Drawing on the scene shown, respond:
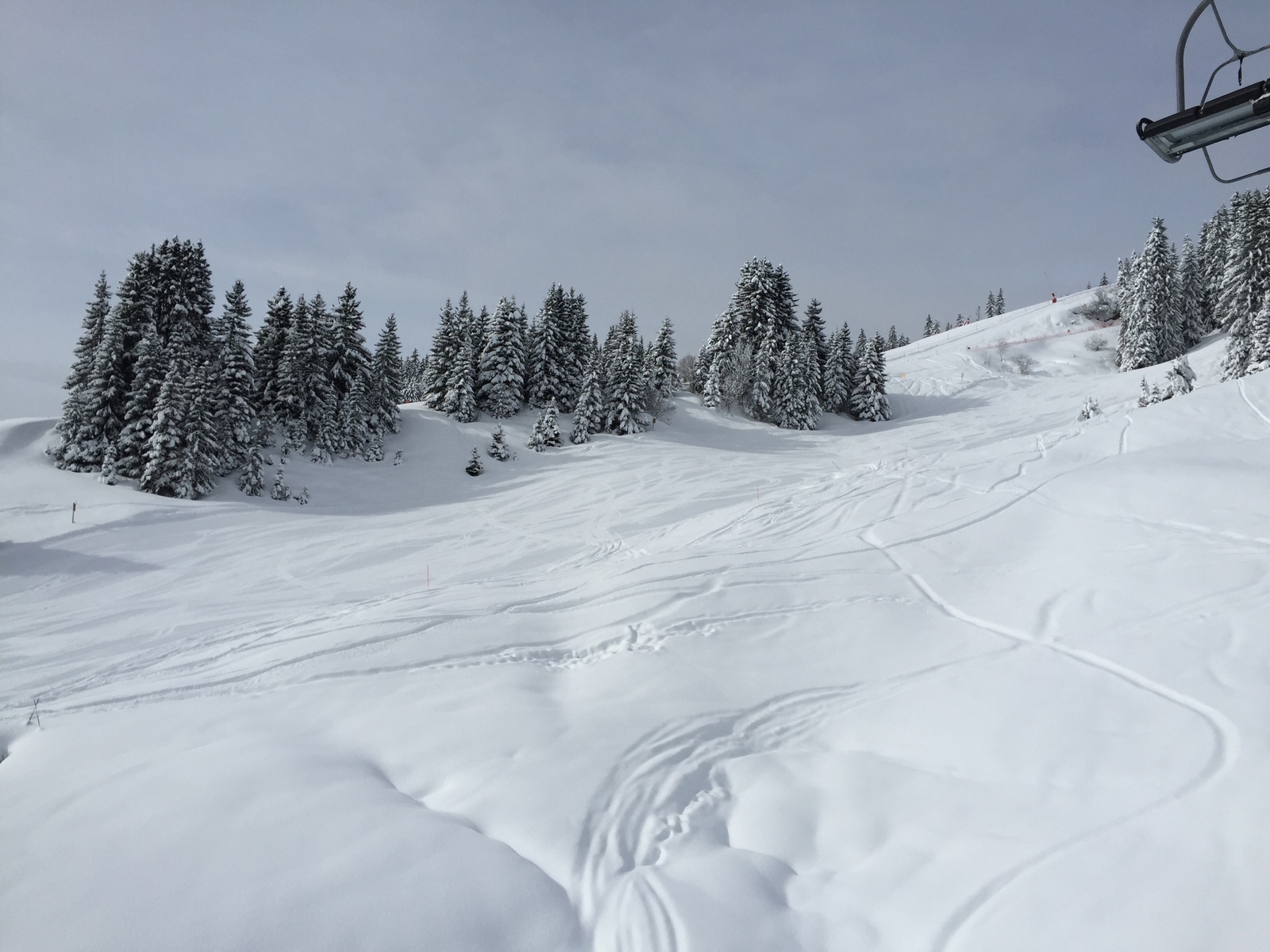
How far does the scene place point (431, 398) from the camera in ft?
161

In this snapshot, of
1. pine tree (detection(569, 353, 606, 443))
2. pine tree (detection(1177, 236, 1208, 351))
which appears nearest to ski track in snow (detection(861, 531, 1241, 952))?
pine tree (detection(569, 353, 606, 443))

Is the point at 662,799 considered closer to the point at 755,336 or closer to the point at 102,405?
the point at 102,405

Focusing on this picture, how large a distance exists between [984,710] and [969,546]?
6.81m

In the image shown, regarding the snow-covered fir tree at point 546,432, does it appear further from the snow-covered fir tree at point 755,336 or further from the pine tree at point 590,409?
the snow-covered fir tree at point 755,336

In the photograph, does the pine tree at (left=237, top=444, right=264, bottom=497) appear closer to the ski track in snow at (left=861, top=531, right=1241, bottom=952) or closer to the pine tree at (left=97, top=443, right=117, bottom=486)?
the pine tree at (left=97, top=443, right=117, bottom=486)

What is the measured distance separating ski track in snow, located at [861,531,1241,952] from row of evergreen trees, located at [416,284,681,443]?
35244mm

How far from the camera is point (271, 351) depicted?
41438 millimetres

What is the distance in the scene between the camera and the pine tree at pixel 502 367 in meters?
45.9

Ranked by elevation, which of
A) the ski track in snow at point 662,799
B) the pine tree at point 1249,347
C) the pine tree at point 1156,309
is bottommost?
the ski track in snow at point 662,799

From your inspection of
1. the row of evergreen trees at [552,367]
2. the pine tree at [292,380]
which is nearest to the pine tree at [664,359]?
the row of evergreen trees at [552,367]

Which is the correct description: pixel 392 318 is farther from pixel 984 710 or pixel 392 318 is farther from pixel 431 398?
pixel 984 710

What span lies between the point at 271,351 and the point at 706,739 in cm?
4300

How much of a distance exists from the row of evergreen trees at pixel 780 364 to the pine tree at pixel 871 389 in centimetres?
6

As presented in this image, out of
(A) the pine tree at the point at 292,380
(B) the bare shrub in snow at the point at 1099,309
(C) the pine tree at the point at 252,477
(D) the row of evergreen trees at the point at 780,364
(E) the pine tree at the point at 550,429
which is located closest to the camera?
(C) the pine tree at the point at 252,477
